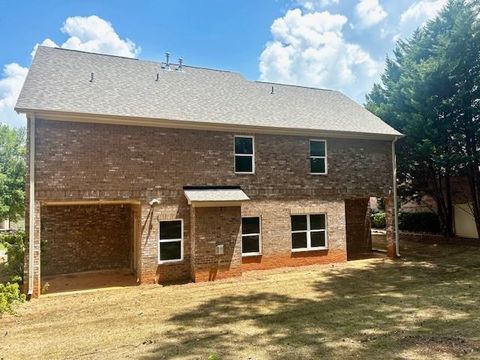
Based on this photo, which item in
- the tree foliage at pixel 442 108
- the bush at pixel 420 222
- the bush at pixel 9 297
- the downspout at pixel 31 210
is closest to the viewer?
the bush at pixel 9 297

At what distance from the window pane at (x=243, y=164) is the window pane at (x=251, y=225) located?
211 cm

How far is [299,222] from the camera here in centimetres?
1569

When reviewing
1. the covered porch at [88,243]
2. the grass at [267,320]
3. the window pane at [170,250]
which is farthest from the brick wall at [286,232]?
the covered porch at [88,243]

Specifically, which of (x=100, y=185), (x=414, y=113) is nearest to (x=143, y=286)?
(x=100, y=185)

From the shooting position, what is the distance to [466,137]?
20688 mm

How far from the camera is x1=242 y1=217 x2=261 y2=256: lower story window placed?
14.6 meters

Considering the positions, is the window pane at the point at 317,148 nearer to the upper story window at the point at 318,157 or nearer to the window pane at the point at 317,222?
A: the upper story window at the point at 318,157

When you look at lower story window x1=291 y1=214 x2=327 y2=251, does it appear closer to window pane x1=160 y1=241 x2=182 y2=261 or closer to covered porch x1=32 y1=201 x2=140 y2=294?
window pane x1=160 y1=241 x2=182 y2=261

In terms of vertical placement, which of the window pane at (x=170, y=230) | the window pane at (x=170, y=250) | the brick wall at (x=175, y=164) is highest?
the brick wall at (x=175, y=164)

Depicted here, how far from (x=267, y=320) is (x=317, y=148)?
954 cm

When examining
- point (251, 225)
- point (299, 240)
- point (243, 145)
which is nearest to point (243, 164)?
point (243, 145)

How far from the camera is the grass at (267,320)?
21.8 feet

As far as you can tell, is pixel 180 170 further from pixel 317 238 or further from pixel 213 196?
pixel 317 238

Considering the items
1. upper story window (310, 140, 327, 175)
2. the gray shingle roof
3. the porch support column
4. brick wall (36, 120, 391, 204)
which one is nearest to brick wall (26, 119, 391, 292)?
brick wall (36, 120, 391, 204)
